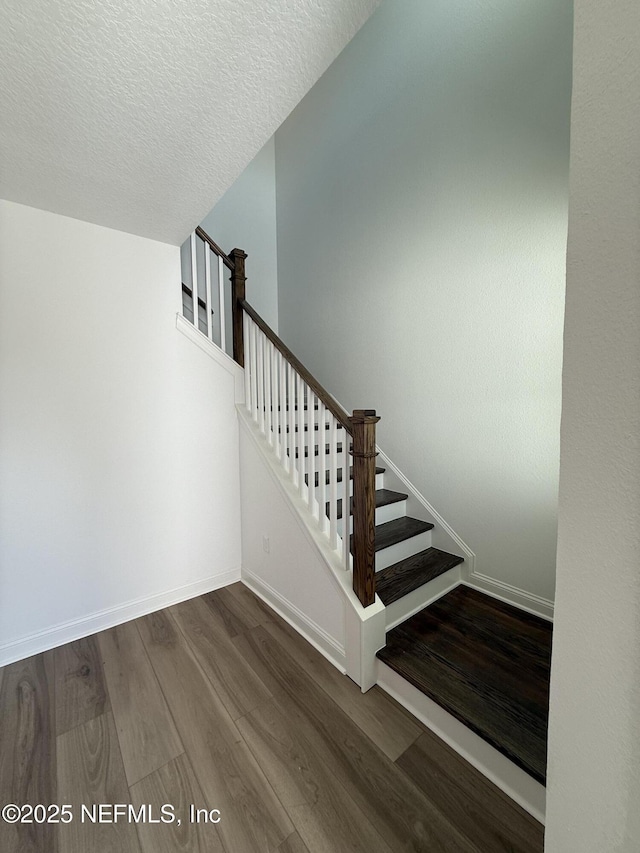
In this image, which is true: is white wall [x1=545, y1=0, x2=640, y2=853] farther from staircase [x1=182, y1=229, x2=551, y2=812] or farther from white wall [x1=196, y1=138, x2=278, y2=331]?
white wall [x1=196, y1=138, x2=278, y2=331]

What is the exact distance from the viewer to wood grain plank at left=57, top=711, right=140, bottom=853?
1.01m

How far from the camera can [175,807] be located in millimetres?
1093

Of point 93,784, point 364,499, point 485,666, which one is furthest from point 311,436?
point 93,784

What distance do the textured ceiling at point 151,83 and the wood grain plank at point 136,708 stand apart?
2.31 meters

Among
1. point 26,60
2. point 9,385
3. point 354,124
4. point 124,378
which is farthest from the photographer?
point 354,124

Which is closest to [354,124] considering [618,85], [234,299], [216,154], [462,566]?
[234,299]

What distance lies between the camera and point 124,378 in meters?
2.00

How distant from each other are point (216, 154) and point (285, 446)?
56.9 inches

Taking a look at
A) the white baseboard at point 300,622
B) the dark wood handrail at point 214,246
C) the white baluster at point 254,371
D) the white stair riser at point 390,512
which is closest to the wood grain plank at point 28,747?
the white baseboard at point 300,622

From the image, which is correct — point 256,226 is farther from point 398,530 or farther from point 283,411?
point 398,530

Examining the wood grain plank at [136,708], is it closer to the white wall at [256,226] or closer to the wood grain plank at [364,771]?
the wood grain plank at [364,771]

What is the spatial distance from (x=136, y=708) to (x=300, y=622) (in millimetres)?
836

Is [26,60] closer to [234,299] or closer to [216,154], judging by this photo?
[216,154]

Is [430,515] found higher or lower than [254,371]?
lower
